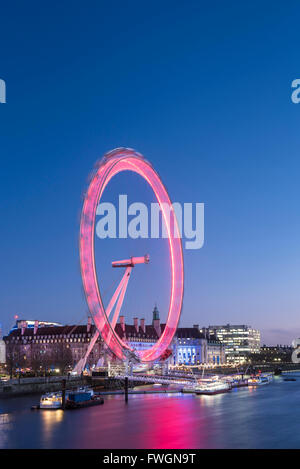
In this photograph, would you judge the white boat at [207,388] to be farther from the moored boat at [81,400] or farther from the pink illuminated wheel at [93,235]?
the moored boat at [81,400]

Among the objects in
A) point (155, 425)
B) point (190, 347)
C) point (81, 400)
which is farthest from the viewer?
point (190, 347)

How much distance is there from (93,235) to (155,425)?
55.9 ft

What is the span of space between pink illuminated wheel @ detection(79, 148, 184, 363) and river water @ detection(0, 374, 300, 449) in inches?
246

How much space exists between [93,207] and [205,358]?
121 m

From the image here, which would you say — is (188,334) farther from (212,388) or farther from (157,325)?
(212,388)

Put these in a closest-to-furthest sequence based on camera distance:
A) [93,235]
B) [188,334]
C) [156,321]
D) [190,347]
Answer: [93,235] < [156,321] < [190,347] < [188,334]

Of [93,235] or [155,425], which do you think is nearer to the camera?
[155,425]

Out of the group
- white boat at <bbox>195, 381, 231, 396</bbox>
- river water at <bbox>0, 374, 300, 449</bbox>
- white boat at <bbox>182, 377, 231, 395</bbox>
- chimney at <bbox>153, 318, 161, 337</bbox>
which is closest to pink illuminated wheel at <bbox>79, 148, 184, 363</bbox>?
river water at <bbox>0, 374, 300, 449</bbox>

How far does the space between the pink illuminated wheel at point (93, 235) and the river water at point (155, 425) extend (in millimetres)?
6260

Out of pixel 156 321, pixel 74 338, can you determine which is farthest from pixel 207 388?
pixel 156 321

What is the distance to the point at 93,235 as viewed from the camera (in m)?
48.5

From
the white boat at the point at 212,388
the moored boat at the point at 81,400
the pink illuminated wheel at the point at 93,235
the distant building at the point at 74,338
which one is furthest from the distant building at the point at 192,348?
the moored boat at the point at 81,400

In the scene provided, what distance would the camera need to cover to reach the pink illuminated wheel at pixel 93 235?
4744 cm

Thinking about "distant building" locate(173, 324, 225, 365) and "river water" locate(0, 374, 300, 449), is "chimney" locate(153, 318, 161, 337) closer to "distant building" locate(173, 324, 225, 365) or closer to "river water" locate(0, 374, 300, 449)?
"distant building" locate(173, 324, 225, 365)
